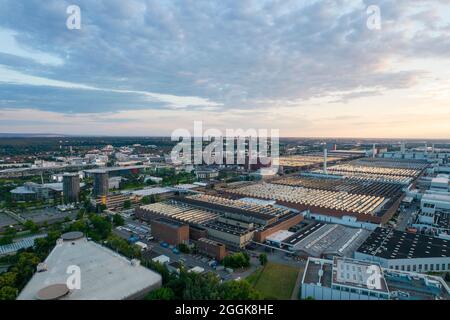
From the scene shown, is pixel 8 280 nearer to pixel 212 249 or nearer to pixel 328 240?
pixel 212 249

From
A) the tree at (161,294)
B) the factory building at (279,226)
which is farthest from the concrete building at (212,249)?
the tree at (161,294)

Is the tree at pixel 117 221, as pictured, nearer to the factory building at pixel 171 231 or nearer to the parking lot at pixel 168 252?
the parking lot at pixel 168 252

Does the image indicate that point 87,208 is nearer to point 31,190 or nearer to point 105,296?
point 31,190

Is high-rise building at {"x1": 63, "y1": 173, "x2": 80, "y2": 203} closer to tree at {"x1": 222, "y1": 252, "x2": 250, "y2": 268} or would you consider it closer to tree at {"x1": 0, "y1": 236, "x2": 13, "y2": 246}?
tree at {"x1": 0, "y1": 236, "x2": 13, "y2": 246}

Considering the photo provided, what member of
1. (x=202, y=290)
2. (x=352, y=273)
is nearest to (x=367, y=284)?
(x=352, y=273)

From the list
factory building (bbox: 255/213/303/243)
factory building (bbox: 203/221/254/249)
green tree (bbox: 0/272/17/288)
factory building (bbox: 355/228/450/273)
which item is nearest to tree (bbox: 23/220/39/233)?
green tree (bbox: 0/272/17/288)
